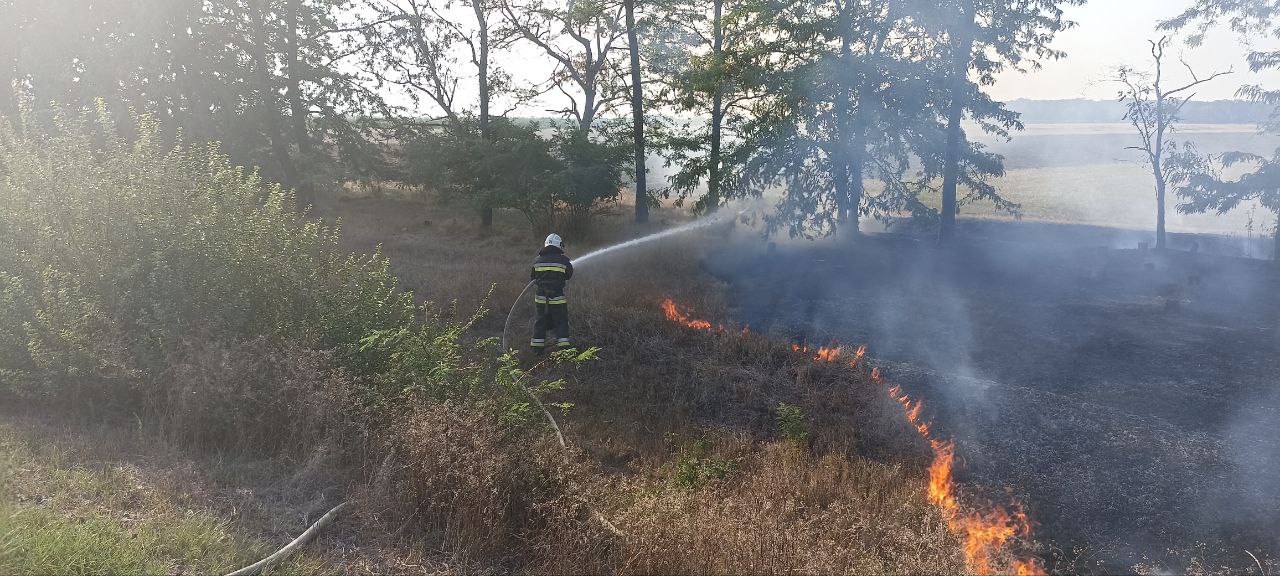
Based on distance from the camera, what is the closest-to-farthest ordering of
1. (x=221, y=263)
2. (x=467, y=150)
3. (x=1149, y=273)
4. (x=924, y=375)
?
(x=221, y=263)
(x=924, y=375)
(x=1149, y=273)
(x=467, y=150)

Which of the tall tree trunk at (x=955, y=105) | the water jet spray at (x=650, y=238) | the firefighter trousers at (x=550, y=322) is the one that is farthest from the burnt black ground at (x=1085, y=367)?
the firefighter trousers at (x=550, y=322)

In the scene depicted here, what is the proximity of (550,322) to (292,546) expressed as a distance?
5.89m

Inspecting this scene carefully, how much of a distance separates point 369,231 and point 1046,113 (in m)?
118

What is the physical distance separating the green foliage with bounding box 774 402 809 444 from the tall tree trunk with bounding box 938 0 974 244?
13.5 metres

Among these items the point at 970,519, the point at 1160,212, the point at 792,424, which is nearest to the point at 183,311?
the point at 792,424

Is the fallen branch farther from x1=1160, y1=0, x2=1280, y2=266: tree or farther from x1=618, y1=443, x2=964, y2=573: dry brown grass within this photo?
A: x1=1160, y1=0, x2=1280, y2=266: tree

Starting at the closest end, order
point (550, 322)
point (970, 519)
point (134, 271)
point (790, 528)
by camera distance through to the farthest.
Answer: point (790, 528) < point (970, 519) < point (134, 271) < point (550, 322)

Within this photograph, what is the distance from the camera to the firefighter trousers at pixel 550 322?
9539 mm

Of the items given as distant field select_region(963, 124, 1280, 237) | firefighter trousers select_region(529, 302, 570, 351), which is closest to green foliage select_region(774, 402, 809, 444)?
firefighter trousers select_region(529, 302, 570, 351)

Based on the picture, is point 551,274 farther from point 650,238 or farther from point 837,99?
point 837,99

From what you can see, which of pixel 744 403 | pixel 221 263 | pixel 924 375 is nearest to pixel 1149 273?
pixel 924 375

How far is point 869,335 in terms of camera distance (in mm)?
11219

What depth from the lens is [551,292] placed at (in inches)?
376

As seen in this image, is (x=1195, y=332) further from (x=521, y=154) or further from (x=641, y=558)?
(x=521, y=154)
